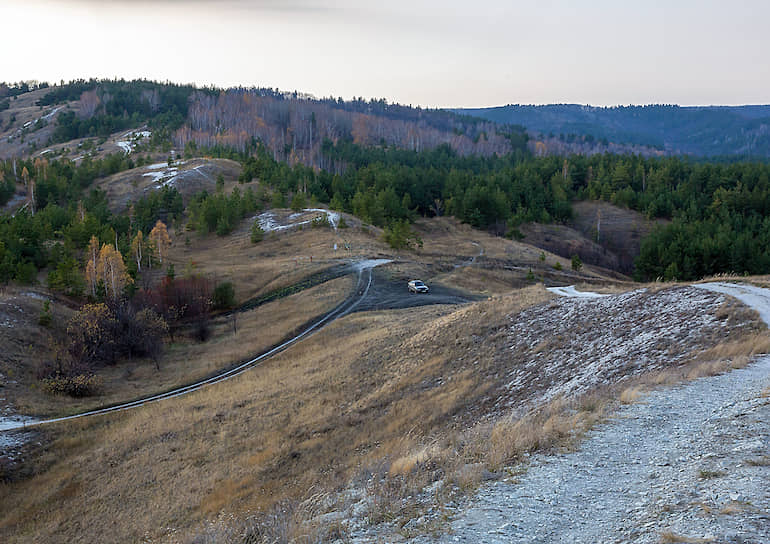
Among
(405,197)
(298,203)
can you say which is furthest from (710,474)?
(405,197)

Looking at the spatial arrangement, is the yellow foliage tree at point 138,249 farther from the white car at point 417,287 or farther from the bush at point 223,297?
the white car at point 417,287

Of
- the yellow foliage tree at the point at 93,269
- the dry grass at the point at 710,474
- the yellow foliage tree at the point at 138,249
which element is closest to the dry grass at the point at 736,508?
the dry grass at the point at 710,474

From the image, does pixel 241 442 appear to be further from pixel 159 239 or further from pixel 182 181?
pixel 182 181

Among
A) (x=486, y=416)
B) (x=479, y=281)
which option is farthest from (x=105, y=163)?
(x=486, y=416)

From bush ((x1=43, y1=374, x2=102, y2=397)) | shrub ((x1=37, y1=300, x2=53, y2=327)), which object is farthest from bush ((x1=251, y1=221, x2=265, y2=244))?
bush ((x1=43, y1=374, x2=102, y2=397))

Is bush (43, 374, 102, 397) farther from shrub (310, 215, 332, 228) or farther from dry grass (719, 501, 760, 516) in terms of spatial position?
shrub (310, 215, 332, 228)

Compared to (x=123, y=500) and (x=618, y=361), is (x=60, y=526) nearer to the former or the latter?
(x=123, y=500)
